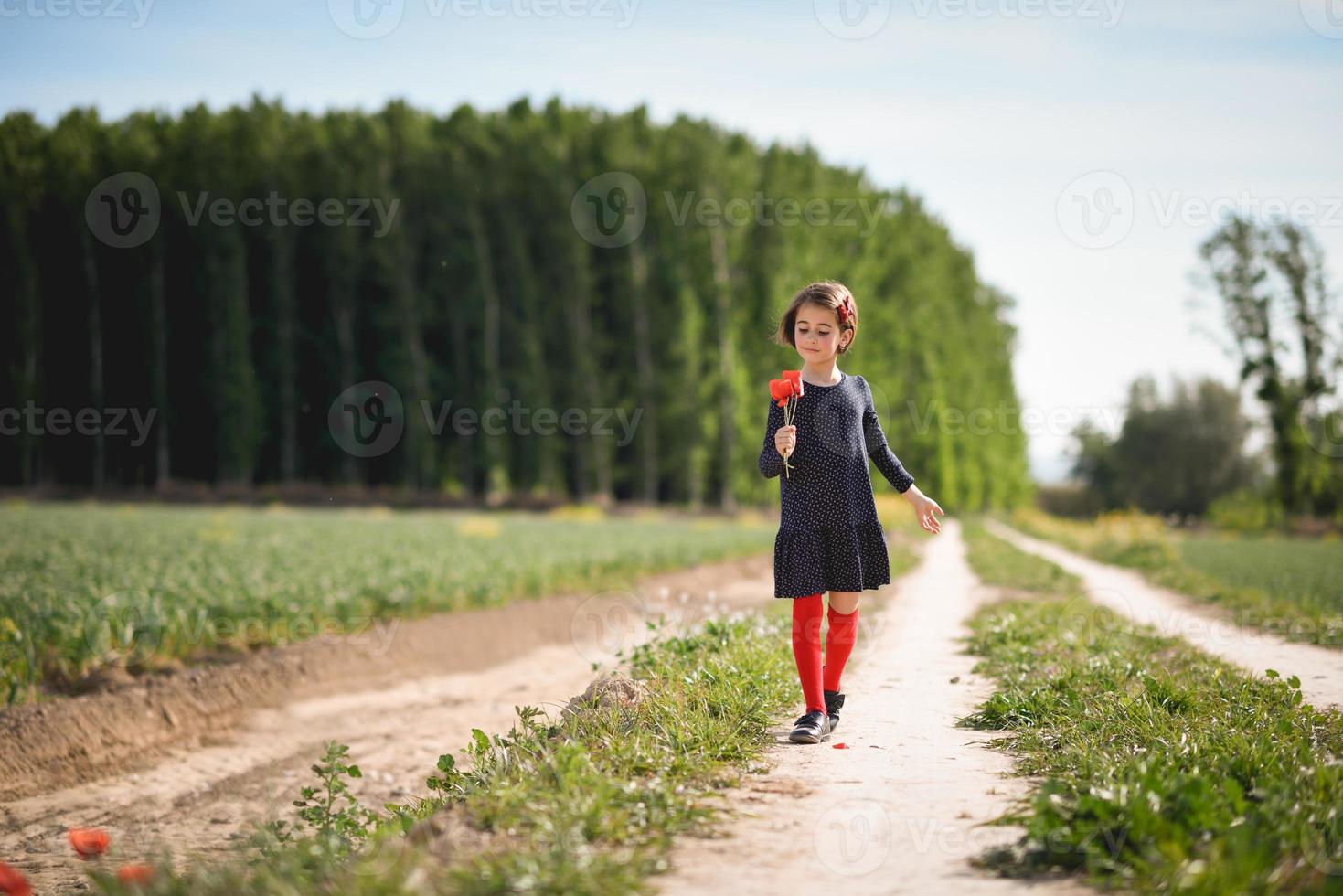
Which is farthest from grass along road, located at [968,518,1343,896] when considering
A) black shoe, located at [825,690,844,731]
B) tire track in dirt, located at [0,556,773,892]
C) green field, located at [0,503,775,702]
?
green field, located at [0,503,775,702]

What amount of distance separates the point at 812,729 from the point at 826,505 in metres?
1.04

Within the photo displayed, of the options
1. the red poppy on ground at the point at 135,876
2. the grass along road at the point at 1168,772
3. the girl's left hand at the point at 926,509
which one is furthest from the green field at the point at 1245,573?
the red poppy on ground at the point at 135,876

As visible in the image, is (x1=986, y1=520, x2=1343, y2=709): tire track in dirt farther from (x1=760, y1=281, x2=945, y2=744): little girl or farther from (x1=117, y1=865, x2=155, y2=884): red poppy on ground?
(x1=117, y1=865, x2=155, y2=884): red poppy on ground

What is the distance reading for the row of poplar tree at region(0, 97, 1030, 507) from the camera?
3325 centimetres

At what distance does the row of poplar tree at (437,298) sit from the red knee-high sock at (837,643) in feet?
89.6

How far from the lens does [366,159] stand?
34656mm

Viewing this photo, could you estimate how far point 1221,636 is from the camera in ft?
27.6

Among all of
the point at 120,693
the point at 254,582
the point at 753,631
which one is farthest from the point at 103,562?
the point at 753,631

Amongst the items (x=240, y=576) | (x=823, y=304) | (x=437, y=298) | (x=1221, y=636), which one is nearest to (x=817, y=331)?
(x=823, y=304)

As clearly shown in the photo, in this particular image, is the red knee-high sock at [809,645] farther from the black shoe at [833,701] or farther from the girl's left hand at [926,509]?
the girl's left hand at [926,509]

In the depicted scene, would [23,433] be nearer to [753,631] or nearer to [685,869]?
[753,631]

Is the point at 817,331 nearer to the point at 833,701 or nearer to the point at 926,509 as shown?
the point at 926,509

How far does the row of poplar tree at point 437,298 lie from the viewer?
109 ft

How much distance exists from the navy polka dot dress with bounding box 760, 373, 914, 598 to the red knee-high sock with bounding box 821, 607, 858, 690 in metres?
0.20
